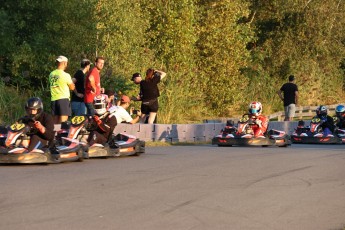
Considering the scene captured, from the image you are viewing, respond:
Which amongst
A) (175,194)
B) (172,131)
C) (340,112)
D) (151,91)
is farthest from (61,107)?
(340,112)

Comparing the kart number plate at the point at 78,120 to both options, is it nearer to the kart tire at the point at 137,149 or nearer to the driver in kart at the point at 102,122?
the driver in kart at the point at 102,122

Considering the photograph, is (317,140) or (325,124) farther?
(325,124)

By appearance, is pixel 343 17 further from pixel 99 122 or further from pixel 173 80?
pixel 99 122

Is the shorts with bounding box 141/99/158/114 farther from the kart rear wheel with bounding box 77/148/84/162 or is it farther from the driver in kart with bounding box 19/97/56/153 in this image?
the driver in kart with bounding box 19/97/56/153

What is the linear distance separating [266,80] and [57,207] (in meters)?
32.0

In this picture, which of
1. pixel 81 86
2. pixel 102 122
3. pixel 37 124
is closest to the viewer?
pixel 37 124

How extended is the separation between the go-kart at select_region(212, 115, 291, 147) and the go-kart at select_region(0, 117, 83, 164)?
21.9 feet

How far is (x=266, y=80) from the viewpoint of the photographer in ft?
134

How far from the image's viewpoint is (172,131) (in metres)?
22.4

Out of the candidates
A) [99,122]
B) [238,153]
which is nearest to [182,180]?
[99,122]

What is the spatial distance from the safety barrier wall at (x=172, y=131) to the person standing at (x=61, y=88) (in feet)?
10.6

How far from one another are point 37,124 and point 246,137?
7514mm

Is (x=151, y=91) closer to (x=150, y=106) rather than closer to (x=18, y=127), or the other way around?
(x=150, y=106)

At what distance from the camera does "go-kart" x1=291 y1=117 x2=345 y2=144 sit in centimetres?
2369
